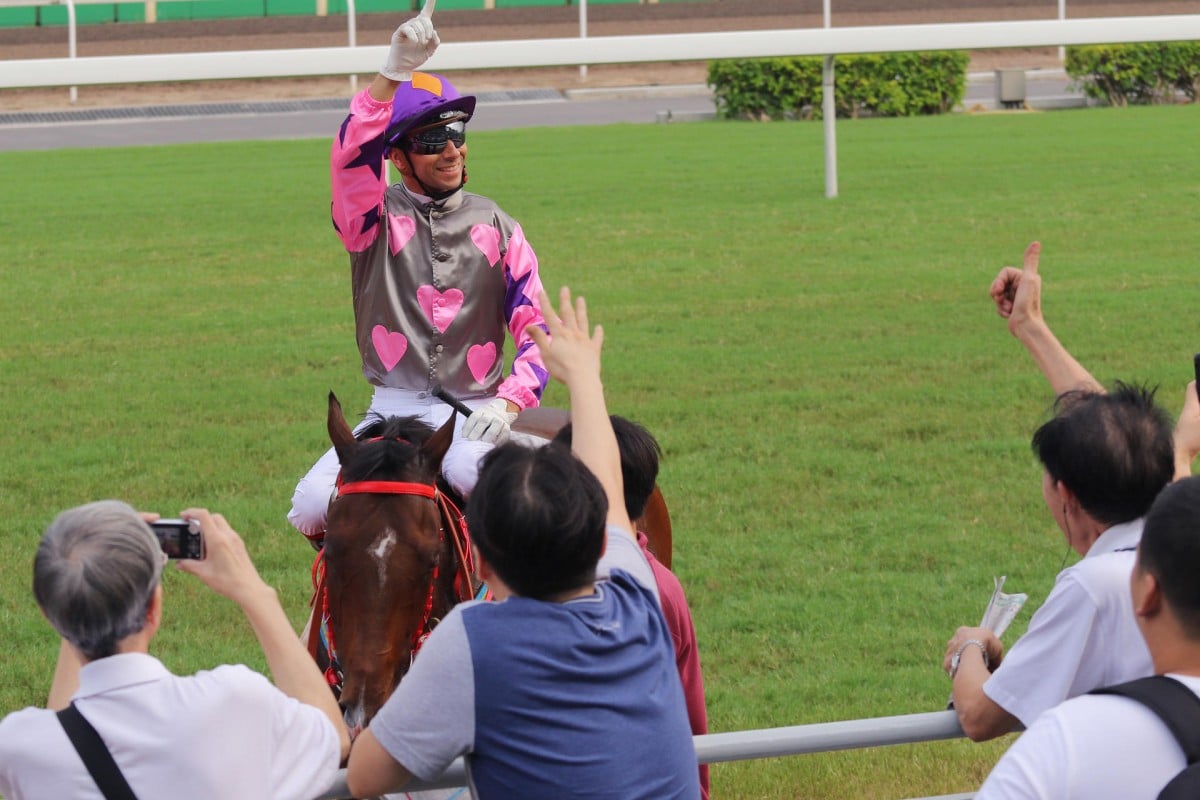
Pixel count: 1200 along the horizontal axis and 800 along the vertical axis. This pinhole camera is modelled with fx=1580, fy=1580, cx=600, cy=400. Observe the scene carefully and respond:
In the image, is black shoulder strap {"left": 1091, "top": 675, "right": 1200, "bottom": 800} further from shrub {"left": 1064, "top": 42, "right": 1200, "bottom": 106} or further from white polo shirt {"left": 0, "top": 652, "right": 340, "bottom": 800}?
shrub {"left": 1064, "top": 42, "right": 1200, "bottom": 106}

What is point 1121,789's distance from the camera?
1881 mm

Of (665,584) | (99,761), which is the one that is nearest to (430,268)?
(665,584)

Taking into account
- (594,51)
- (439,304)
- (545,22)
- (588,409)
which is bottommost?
(588,409)

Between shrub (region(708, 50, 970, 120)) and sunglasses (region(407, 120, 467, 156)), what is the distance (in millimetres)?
20582

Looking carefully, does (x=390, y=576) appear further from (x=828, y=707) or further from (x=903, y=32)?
(x=903, y=32)

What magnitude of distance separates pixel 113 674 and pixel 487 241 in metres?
2.45

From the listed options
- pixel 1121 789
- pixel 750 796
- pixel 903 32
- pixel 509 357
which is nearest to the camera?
pixel 1121 789

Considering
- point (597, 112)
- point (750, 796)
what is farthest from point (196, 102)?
point (750, 796)

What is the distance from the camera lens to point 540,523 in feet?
7.21

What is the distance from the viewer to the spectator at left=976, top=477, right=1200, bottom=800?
188 cm

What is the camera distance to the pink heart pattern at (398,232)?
429 centimetres

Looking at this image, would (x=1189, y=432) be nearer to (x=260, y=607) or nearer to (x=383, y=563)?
(x=383, y=563)

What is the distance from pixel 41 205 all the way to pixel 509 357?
28.9 ft

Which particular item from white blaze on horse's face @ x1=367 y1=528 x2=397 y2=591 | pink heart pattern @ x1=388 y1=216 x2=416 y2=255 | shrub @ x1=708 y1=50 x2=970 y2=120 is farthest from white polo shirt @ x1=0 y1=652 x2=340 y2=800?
shrub @ x1=708 y1=50 x2=970 y2=120
